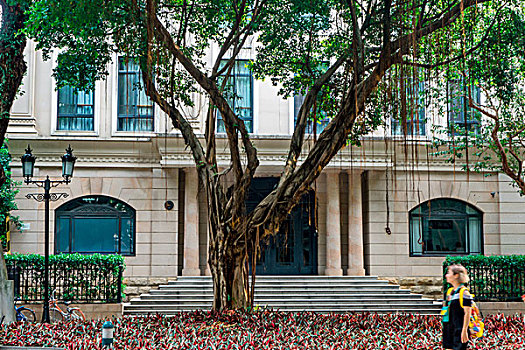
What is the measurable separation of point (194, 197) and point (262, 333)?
1192 cm

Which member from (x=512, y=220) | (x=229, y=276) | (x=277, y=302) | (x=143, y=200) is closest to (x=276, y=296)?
(x=277, y=302)

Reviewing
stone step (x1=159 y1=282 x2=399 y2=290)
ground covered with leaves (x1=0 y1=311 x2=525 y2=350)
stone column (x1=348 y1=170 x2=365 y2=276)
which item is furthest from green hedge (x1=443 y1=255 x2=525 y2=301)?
ground covered with leaves (x1=0 y1=311 x2=525 y2=350)

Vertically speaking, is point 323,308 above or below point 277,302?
below

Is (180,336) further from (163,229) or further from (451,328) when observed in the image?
(163,229)

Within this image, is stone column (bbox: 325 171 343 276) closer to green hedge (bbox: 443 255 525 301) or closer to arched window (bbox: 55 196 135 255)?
green hedge (bbox: 443 255 525 301)

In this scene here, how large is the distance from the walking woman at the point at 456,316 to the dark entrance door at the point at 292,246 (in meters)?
15.1

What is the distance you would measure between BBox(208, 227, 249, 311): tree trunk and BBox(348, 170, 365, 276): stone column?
1031cm

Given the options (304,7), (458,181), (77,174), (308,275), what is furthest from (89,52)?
(458,181)

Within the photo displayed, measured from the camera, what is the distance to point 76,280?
18.7 metres

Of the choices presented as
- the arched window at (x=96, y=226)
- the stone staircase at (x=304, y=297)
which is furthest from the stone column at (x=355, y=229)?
the arched window at (x=96, y=226)

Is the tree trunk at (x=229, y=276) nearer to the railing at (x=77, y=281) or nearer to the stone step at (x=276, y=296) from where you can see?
the railing at (x=77, y=281)

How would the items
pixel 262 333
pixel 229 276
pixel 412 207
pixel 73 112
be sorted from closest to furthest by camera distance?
pixel 262 333 < pixel 229 276 < pixel 73 112 < pixel 412 207

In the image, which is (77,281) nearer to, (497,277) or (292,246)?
(292,246)

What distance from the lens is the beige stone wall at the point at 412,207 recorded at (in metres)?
22.6
